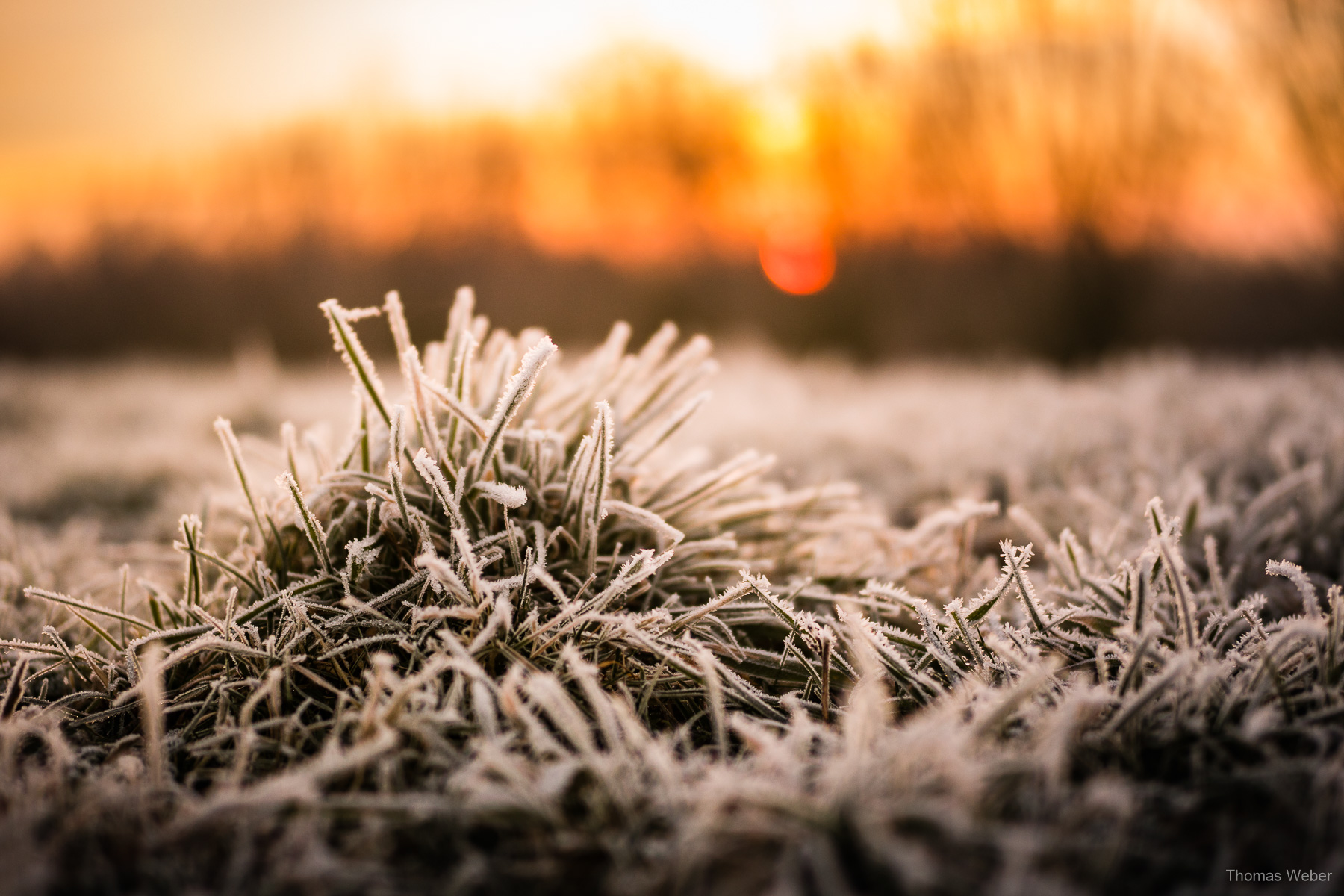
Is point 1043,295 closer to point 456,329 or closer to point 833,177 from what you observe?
point 833,177

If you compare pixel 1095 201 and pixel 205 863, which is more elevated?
pixel 1095 201

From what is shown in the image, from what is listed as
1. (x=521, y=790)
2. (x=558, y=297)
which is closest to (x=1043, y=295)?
(x=558, y=297)

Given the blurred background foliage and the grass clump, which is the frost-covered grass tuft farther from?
the blurred background foliage

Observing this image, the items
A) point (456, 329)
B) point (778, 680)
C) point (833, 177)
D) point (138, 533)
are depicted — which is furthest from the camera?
point (833, 177)

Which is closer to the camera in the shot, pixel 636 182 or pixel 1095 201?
pixel 1095 201

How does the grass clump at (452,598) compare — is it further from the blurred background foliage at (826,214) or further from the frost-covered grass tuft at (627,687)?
the blurred background foliage at (826,214)

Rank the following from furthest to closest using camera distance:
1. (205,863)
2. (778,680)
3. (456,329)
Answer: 1. (456,329)
2. (778,680)
3. (205,863)

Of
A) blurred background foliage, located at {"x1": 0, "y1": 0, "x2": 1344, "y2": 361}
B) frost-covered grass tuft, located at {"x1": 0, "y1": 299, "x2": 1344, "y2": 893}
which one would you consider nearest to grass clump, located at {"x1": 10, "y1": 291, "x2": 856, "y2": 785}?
frost-covered grass tuft, located at {"x1": 0, "y1": 299, "x2": 1344, "y2": 893}
